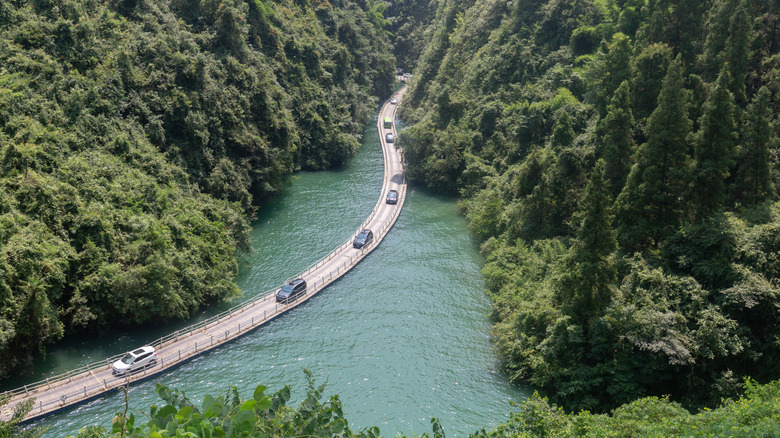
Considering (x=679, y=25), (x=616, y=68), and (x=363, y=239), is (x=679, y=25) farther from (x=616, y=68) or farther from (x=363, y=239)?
(x=363, y=239)

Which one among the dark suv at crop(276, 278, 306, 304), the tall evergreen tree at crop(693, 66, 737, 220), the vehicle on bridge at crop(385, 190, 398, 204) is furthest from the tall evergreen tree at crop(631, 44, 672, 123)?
the dark suv at crop(276, 278, 306, 304)

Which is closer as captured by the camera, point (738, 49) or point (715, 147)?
point (715, 147)

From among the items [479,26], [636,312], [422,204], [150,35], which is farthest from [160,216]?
[479,26]

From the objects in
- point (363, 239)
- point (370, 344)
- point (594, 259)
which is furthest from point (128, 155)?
point (594, 259)

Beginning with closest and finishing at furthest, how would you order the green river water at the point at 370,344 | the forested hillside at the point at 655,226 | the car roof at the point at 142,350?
the forested hillside at the point at 655,226 < the green river water at the point at 370,344 < the car roof at the point at 142,350

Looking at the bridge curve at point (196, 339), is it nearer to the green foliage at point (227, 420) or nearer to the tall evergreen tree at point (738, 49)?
the green foliage at point (227, 420)

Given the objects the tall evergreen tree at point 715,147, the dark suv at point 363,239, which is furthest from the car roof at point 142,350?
the tall evergreen tree at point 715,147

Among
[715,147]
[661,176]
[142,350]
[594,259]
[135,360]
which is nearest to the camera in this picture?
[594,259]

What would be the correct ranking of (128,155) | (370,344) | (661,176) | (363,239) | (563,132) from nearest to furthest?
(661,176) < (370,344) < (128,155) < (563,132) < (363,239)
